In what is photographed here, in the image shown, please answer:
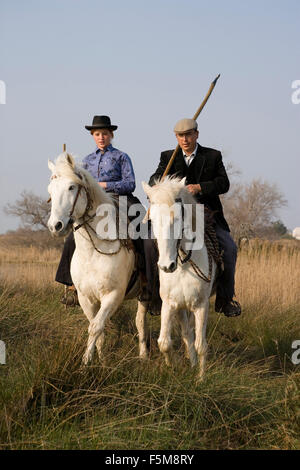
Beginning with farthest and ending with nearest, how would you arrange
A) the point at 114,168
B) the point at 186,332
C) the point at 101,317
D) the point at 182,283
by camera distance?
the point at 114,168
the point at 186,332
the point at 101,317
the point at 182,283

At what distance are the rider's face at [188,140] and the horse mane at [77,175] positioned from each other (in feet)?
3.57

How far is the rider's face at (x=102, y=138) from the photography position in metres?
7.45

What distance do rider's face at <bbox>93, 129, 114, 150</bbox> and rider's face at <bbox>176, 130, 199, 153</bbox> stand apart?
119 centimetres

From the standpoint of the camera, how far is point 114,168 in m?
7.36

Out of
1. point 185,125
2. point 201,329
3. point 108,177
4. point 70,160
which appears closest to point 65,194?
point 70,160

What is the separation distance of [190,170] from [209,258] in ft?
3.91

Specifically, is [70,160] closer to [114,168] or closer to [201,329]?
[114,168]

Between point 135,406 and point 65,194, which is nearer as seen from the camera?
point 135,406

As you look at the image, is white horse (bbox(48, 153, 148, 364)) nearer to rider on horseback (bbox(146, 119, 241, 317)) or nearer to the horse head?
the horse head

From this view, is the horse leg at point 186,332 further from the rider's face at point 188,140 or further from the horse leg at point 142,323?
the rider's face at point 188,140

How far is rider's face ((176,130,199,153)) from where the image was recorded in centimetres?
657

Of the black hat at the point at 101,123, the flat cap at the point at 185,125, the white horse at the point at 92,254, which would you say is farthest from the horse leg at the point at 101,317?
the black hat at the point at 101,123

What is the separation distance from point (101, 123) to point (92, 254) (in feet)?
6.37

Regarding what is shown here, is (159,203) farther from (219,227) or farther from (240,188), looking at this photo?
(240,188)
